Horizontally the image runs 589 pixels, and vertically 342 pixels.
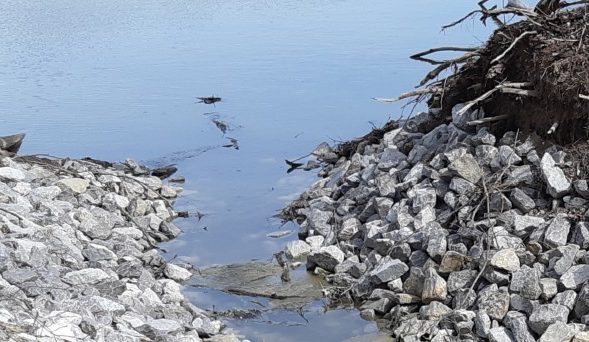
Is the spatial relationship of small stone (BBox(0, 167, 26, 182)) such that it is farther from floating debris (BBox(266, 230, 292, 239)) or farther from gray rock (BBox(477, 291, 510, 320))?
gray rock (BBox(477, 291, 510, 320))

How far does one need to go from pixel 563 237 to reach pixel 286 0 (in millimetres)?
17247

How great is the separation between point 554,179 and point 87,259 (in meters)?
3.95

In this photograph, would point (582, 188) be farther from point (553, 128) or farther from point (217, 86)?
point (217, 86)

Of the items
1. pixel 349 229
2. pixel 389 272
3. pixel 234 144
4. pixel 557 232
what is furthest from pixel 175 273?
pixel 234 144

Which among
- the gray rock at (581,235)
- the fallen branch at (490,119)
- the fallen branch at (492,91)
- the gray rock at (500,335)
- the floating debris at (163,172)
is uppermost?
the fallen branch at (492,91)

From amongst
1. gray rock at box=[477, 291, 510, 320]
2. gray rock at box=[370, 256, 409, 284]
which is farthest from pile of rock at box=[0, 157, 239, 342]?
gray rock at box=[477, 291, 510, 320]

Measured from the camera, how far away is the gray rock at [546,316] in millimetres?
6148

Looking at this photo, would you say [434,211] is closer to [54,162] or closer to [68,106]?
[54,162]

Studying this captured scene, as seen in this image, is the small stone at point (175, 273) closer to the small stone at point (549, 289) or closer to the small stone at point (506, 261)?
the small stone at point (506, 261)

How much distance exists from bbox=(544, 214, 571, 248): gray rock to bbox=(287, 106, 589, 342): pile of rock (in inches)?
0.4

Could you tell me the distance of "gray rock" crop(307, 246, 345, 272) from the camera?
26.6 ft

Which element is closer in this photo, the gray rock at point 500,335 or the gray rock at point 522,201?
the gray rock at point 500,335

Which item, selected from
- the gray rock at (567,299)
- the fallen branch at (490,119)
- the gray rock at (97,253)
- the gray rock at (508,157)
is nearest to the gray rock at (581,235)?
the gray rock at (567,299)

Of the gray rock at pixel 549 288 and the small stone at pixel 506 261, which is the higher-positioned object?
the small stone at pixel 506 261
